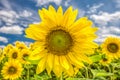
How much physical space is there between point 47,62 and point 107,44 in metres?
3.87

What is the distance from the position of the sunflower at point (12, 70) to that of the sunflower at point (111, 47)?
185 centimetres

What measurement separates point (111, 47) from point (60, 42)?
12.8 feet

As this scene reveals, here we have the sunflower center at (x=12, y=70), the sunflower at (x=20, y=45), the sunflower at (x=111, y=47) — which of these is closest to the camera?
the sunflower at (x=111, y=47)

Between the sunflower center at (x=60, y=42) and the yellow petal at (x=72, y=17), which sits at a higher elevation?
the yellow petal at (x=72, y=17)

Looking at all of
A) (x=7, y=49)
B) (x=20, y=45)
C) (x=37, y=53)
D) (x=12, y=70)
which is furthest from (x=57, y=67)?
(x=7, y=49)

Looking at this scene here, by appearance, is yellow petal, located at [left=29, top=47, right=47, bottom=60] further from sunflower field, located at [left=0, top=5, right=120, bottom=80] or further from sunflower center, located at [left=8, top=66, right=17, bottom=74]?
sunflower center, located at [left=8, top=66, right=17, bottom=74]

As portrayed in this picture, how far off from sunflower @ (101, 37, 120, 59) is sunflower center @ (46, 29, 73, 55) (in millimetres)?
3567

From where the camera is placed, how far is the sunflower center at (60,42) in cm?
263

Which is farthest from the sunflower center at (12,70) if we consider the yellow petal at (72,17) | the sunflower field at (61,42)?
the yellow petal at (72,17)

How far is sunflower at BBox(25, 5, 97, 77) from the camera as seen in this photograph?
252 cm

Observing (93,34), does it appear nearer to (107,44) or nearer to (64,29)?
(64,29)

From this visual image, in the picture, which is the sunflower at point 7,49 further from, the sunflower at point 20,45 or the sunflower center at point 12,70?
the sunflower center at point 12,70

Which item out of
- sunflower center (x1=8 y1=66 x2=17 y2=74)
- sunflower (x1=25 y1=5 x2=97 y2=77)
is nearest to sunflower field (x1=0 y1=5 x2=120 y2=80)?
sunflower (x1=25 y1=5 x2=97 y2=77)

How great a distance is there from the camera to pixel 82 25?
8.22 ft
